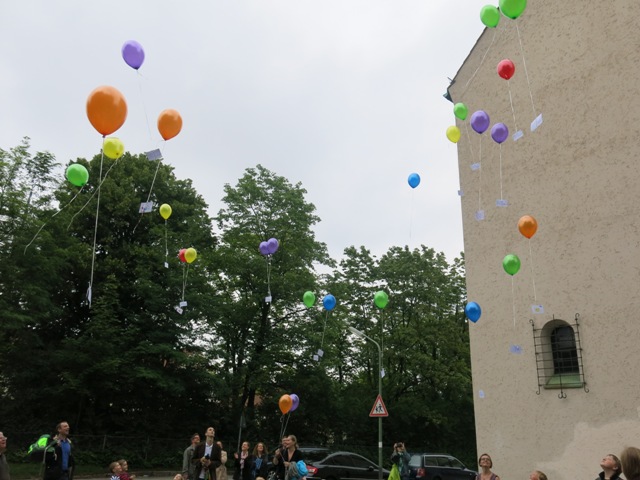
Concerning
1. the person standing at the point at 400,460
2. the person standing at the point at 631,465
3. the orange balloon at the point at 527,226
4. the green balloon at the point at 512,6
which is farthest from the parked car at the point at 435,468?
the person standing at the point at 631,465

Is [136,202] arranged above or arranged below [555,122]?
above

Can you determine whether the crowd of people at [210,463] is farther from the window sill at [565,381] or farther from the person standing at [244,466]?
the window sill at [565,381]

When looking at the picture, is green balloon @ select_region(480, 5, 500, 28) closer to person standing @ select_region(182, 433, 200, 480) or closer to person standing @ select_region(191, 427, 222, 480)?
person standing @ select_region(191, 427, 222, 480)

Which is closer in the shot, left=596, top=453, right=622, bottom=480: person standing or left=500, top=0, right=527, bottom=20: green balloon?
left=596, top=453, right=622, bottom=480: person standing

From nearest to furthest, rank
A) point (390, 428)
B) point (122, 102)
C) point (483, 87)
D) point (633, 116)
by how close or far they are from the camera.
→ point (122, 102) < point (633, 116) < point (483, 87) < point (390, 428)

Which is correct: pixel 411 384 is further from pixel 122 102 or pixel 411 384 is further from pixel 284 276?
pixel 122 102

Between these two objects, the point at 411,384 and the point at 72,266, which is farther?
the point at 411,384

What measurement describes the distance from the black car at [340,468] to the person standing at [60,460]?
396 inches

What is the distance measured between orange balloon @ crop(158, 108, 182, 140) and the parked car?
42.0 ft

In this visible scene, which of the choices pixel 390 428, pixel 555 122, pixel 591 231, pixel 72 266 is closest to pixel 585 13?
pixel 555 122

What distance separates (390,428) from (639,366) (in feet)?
75.9

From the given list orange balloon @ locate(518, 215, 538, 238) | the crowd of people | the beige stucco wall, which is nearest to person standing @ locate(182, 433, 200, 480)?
the crowd of people

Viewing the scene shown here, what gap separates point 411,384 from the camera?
3306 cm

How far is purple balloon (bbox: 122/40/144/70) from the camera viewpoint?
30.7 feet
